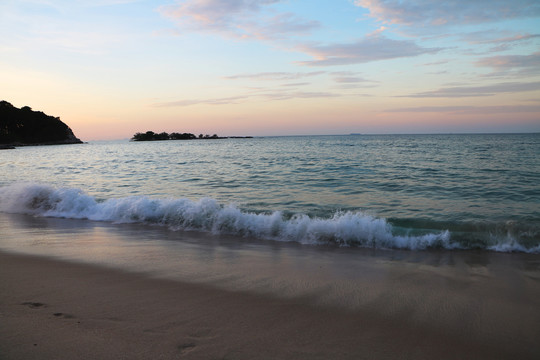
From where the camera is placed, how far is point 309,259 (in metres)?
5.62

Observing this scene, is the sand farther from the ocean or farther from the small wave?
the small wave

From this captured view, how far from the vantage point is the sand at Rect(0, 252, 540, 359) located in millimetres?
Result: 2711

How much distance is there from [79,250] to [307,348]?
4.89 meters

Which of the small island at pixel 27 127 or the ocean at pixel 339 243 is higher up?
the small island at pixel 27 127

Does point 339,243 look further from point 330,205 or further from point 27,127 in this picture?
point 27,127

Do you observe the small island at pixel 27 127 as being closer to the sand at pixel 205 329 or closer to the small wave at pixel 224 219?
the small wave at pixel 224 219

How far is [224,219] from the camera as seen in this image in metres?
8.13

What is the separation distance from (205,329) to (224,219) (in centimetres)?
514

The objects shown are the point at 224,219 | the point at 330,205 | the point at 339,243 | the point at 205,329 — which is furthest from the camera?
the point at 330,205

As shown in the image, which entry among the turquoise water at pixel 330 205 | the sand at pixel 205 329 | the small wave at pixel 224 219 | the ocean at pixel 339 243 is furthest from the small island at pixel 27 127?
the sand at pixel 205 329

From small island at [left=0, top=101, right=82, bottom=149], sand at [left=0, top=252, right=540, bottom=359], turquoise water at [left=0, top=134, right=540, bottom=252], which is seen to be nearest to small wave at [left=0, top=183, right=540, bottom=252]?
turquoise water at [left=0, top=134, right=540, bottom=252]

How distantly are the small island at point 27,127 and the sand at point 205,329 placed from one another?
96.8 metres

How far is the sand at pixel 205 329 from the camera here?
2.71m

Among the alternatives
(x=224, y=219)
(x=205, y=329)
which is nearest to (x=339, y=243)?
(x=224, y=219)
